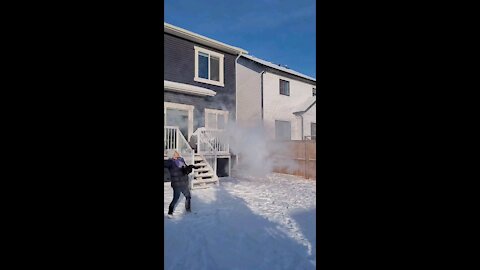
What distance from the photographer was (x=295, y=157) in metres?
13.6

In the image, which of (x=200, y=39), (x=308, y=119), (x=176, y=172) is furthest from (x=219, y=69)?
(x=176, y=172)

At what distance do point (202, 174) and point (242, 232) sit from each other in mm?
5258

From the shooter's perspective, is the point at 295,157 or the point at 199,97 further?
the point at 295,157

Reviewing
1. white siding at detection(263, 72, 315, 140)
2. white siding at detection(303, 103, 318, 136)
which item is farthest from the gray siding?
white siding at detection(303, 103, 318, 136)

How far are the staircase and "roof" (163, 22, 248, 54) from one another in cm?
551

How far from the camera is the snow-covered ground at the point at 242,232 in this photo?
13.0 feet

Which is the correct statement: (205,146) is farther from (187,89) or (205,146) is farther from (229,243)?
(229,243)

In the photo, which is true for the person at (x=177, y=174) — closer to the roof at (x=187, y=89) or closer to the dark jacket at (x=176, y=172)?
the dark jacket at (x=176, y=172)

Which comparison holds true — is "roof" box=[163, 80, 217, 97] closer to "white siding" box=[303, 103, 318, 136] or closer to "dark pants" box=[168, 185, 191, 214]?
"dark pants" box=[168, 185, 191, 214]
